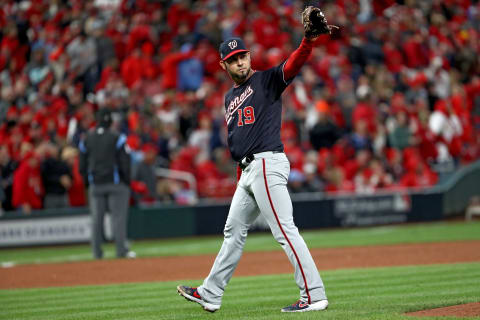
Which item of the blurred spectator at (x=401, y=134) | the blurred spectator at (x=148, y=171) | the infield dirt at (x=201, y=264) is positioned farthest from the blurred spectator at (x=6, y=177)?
the blurred spectator at (x=401, y=134)

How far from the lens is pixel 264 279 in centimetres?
995

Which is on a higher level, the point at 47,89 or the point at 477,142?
the point at 47,89

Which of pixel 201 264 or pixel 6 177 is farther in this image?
pixel 6 177

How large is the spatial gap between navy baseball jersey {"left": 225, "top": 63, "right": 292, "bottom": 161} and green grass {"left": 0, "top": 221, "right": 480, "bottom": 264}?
7.89m

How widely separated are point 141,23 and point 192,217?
6.30 m

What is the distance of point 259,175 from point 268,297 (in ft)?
5.61

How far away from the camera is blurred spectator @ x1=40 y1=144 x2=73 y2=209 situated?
17172mm

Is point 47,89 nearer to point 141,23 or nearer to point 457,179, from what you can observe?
point 141,23

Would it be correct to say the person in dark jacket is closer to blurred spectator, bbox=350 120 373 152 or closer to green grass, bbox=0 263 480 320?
green grass, bbox=0 263 480 320

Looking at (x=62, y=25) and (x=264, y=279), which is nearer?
(x=264, y=279)

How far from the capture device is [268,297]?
796cm

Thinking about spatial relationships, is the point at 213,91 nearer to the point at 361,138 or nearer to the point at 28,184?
the point at 361,138

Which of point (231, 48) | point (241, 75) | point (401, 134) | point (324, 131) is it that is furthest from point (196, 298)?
point (401, 134)

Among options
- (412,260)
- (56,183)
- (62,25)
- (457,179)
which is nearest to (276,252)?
(412,260)
